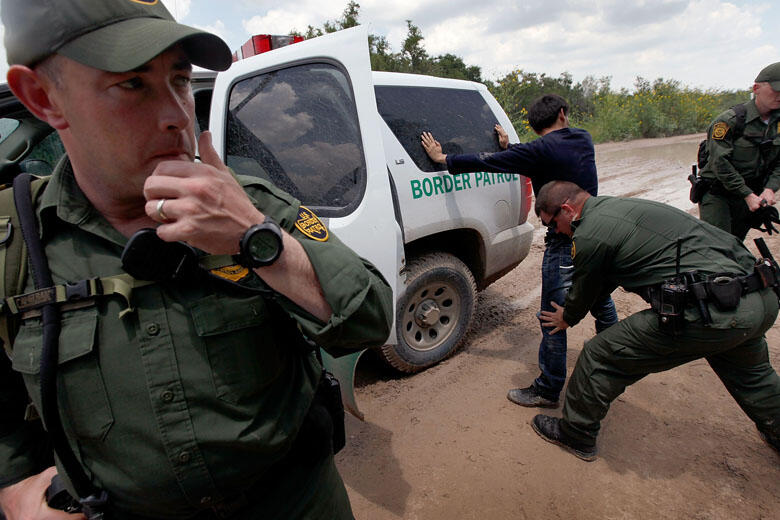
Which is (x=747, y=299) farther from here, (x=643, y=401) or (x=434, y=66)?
(x=434, y=66)

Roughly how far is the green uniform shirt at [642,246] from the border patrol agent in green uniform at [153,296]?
1.89 meters

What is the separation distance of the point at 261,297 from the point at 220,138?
7.13ft

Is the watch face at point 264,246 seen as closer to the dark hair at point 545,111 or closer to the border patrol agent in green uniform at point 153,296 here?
the border patrol agent in green uniform at point 153,296

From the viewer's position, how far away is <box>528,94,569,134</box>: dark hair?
3.15m

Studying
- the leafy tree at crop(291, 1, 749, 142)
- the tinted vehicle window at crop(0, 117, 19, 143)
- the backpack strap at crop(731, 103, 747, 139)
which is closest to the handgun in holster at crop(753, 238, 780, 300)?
the backpack strap at crop(731, 103, 747, 139)

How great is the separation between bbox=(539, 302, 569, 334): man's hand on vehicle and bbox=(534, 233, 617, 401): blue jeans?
0.05m

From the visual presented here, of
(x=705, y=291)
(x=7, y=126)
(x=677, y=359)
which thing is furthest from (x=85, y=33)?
(x=7, y=126)

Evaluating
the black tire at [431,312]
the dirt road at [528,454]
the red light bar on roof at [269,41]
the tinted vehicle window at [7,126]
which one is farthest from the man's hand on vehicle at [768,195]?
the tinted vehicle window at [7,126]

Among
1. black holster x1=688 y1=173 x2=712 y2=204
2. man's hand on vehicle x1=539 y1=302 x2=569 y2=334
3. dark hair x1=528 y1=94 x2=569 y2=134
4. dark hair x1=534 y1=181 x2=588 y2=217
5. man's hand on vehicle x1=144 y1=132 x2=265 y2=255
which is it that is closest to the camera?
man's hand on vehicle x1=144 y1=132 x2=265 y2=255

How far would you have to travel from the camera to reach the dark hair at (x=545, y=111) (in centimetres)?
315

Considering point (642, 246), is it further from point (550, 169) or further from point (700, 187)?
point (700, 187)

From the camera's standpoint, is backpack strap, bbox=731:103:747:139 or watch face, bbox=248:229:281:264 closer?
watch face, bbox=248:229:281:264

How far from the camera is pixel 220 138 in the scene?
286cm

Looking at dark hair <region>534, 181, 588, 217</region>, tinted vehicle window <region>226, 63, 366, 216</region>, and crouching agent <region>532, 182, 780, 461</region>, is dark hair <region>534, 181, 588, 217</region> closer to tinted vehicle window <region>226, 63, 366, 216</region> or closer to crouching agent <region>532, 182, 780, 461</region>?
crouching agent <region>532, 182, 780, 461</region>
